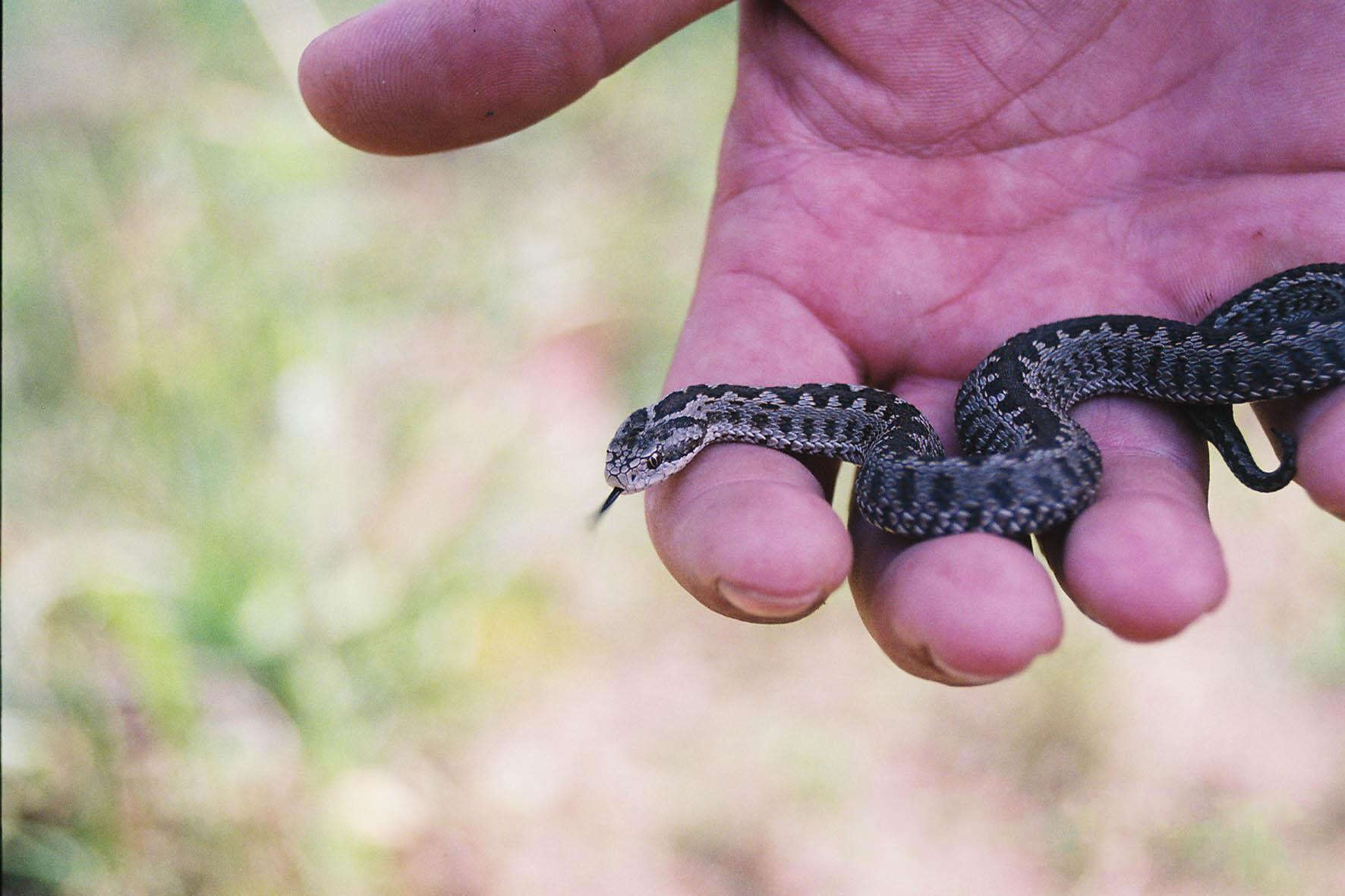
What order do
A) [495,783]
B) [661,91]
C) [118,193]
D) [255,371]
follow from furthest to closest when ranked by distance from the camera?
[661,91] < [118,193] < [255,371] < [495,783]

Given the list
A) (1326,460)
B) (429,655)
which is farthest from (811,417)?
(429,655)

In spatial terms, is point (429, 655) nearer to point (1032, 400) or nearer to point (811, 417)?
point (811, 417)

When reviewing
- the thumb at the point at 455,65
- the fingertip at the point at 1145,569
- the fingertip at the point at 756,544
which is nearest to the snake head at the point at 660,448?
the fingertip at the point at 756,544

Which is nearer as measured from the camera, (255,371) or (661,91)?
(255,371)

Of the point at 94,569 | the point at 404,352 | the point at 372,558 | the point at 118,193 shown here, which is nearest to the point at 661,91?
the point at 404,352

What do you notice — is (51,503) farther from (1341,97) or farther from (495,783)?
(1341,97)

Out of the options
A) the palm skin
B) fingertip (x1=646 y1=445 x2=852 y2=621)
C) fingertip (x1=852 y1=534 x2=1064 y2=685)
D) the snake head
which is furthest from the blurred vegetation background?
fingertip (x1=852 y1=534 x2=1064 y2=685)

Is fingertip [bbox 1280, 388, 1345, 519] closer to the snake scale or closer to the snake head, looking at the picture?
the snake scale

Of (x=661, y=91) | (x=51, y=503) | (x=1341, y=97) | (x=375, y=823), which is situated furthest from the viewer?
(x=661, y=91)

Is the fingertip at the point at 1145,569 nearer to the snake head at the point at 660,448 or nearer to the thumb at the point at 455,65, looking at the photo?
the snake head at the point at 660,448
